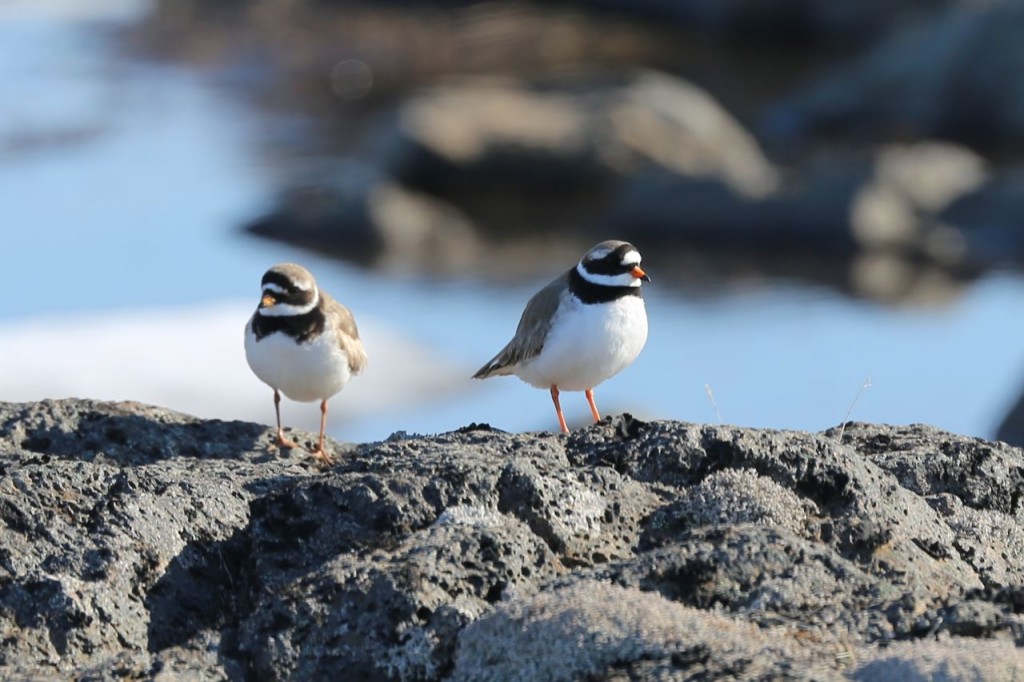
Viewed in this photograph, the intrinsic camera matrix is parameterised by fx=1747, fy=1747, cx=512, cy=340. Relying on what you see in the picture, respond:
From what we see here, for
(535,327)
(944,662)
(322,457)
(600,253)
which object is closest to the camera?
(944,662)

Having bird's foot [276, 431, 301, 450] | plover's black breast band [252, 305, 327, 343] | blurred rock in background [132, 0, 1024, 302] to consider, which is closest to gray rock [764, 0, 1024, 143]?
blurred rock in background [132, 0, 1024, 302]

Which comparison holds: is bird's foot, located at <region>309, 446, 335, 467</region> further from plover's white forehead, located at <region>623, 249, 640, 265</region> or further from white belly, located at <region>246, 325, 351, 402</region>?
plover's white forehead, located at <region>623, 249, 640, 265</region>

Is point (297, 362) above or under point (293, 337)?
under

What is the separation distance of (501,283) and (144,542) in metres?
16.7

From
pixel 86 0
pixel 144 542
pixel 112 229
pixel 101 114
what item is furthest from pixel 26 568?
pixel 86 0

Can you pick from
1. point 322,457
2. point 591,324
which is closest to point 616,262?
point 591,324

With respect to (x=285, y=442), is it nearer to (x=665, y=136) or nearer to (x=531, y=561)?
(x=531, y=561)

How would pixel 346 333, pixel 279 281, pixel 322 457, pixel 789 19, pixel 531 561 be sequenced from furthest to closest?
pixel 789 19 → pixel 346 333 → pixel 279 281 → pixel 322 457 → pixel 531 561

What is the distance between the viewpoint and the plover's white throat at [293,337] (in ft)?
28.6

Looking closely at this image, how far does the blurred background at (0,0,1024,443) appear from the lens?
60.2 feet

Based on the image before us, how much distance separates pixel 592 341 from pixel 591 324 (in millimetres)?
79

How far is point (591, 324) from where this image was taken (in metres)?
8.05

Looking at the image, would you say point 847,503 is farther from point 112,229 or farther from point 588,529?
point 112,229

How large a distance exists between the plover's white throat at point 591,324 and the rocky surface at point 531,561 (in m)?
2.18
